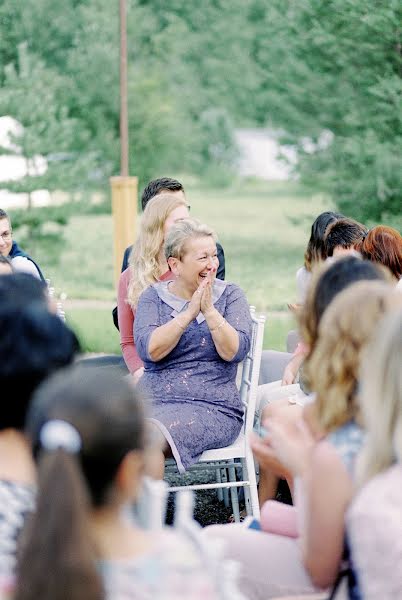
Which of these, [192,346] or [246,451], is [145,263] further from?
[246,451]

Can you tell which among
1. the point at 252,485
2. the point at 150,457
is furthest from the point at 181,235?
the point at 150,457

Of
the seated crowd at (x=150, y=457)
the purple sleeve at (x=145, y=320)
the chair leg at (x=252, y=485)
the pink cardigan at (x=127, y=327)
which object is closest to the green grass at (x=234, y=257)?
the purple sleeve at (x=145, y=320)

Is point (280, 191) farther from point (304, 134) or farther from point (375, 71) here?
point (375, 71)

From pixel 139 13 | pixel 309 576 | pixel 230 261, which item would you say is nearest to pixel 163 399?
pixel 309 576

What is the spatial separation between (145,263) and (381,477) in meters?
2.64

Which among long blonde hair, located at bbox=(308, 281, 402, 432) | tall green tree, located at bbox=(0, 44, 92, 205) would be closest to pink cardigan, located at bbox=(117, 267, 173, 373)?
long blonde hair, located at bbox=(308, 281, 402, 432)

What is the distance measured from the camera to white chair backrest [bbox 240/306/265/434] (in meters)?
4.16

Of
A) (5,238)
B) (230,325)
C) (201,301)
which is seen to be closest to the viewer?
(201,301)

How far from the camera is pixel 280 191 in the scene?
44.2 m

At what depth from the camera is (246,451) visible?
13.3 feet

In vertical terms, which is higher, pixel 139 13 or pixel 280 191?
pixel 139 13

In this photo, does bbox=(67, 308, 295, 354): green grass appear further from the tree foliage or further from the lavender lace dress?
the tree foliage

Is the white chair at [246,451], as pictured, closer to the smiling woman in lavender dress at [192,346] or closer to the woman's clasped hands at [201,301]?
the smiling woman in lavender dress at [192,346]

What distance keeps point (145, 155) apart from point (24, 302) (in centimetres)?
2519
